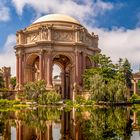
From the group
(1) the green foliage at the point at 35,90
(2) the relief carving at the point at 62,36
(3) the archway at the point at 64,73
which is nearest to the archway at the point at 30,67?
(2) the relief carving at the point at 62,36

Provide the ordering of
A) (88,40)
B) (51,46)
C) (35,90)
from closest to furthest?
(35,90), (51,46), (88,40)

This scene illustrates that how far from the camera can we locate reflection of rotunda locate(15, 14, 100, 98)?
57594mm

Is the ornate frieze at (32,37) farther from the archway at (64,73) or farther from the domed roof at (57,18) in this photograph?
the archway at (64,73)

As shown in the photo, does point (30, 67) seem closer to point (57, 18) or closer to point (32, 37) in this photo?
point (32, 37)

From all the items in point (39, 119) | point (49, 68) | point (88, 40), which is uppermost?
point (88, 40)

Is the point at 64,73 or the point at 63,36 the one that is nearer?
the point at 63,36

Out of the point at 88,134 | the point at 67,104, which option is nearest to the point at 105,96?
the point at 67,104

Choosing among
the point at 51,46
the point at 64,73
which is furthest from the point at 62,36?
the point at 64,73

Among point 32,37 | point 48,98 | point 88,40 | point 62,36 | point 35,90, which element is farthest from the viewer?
point 88,40

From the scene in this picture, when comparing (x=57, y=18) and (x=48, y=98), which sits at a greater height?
(x=57, y=18)

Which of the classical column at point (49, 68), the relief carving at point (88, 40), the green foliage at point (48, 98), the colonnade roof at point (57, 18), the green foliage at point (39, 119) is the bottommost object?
the green foliage at point (39, 119)

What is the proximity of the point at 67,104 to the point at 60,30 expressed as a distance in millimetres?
14055

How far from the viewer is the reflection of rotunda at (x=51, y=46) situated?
189ft

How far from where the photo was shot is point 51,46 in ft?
189
